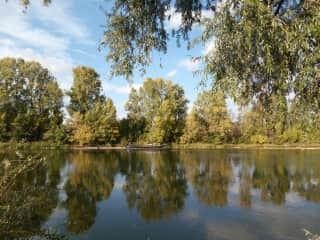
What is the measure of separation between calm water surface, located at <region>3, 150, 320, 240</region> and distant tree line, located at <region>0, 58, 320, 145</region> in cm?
1660

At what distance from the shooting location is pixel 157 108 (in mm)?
38750

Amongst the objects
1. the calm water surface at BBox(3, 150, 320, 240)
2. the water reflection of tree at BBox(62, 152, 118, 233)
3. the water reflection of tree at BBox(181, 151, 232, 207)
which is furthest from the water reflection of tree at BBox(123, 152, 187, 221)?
the water reflection of tree at BBox(62, 152, 118, 233)

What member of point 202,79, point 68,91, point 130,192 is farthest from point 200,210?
point 68,91

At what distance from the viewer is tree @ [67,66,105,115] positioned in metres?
34.8

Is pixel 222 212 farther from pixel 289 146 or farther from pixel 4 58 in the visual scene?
pixel 4 58

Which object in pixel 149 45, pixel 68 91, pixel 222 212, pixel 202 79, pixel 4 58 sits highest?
pixel 4 58

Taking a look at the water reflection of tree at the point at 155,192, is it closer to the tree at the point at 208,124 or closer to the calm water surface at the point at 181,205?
the calm water surface at the point at 181,205

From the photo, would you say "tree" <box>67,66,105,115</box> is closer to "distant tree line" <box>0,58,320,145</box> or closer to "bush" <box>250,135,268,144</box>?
"distant tree line" <box>0,58,320,145</box>

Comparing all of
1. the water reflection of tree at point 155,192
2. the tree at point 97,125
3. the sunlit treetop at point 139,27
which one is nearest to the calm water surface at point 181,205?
the water reflection of tree at point 155,192

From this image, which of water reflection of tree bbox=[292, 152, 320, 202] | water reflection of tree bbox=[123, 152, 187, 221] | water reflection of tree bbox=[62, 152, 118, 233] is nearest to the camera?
water reflection of tree bbox=[62, 152, 118, 233]

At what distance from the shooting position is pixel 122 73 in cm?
427

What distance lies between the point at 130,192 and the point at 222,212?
3.71 metres

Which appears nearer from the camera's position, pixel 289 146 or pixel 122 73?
pixel 122 73

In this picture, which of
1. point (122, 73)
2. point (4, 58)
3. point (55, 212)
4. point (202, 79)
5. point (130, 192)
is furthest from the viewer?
point (4, 58)
